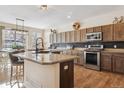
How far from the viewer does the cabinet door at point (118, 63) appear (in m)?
3.89

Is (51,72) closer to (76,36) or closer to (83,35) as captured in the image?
(83,35)

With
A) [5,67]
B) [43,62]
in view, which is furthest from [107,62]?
[5,67]

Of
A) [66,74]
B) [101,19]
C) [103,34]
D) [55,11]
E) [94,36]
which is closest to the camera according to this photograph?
[66,74]

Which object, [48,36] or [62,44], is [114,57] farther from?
[48,36]

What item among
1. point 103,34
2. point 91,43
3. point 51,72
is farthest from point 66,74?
point 91,43

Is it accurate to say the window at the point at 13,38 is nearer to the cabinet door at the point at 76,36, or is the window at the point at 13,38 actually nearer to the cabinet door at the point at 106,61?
the cabinet door at the point at 76,36

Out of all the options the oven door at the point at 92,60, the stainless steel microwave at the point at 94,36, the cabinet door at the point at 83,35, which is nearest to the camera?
the oven door at the point at 92,60

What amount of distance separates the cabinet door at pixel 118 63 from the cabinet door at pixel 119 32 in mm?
717

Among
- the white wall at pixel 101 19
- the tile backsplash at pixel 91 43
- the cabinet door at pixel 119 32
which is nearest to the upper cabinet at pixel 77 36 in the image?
the tile backsplash at pixel 91 43

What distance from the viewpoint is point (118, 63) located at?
398cm

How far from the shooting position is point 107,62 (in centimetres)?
430

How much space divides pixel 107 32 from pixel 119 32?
501 mm

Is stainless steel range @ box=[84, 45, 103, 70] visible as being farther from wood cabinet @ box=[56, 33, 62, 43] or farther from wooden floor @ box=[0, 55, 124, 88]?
wood cabinet @ box=[56, 33, 62, 43]

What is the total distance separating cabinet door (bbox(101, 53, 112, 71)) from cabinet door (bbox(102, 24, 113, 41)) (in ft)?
2.41
